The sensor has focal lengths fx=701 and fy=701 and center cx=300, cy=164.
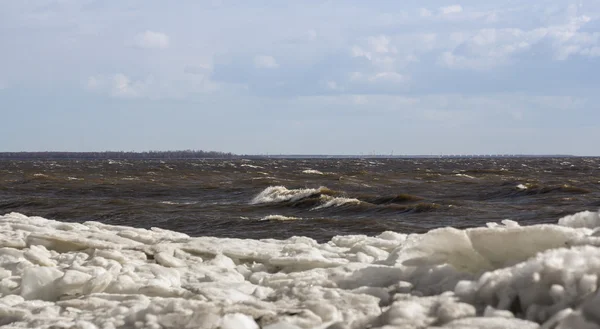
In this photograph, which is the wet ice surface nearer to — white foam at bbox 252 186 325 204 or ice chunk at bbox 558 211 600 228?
ice chunk at bbox 558 211 600 228

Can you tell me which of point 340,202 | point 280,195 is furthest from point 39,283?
point 280,195

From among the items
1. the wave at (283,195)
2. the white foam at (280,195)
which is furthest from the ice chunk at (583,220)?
the white foam at (280,195)

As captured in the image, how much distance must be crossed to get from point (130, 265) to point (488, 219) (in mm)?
14422

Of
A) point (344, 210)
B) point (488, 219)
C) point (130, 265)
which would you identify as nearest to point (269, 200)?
point (344, 210)

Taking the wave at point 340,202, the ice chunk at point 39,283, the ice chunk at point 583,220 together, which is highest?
the ice chunk at point 583,220

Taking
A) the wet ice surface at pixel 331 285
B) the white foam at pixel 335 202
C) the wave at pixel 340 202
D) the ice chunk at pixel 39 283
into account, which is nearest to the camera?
the wet ice surface at pixel 331 285

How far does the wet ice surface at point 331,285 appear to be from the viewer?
5523 millimetres

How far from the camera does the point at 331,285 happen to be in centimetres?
717

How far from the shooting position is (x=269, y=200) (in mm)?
28984

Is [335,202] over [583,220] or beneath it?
beneath

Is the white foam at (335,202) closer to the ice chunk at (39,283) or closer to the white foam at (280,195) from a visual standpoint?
the white foam at (280,195)

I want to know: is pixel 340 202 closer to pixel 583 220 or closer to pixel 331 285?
pixel 583 220

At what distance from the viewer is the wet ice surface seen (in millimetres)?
5523

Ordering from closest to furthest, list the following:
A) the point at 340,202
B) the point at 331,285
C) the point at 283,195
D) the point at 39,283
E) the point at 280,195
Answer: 1. the point at 331,285
2. the point at 39,283
3. the point at 340,202
4. the point at 283,195
5. the point at 280,195
